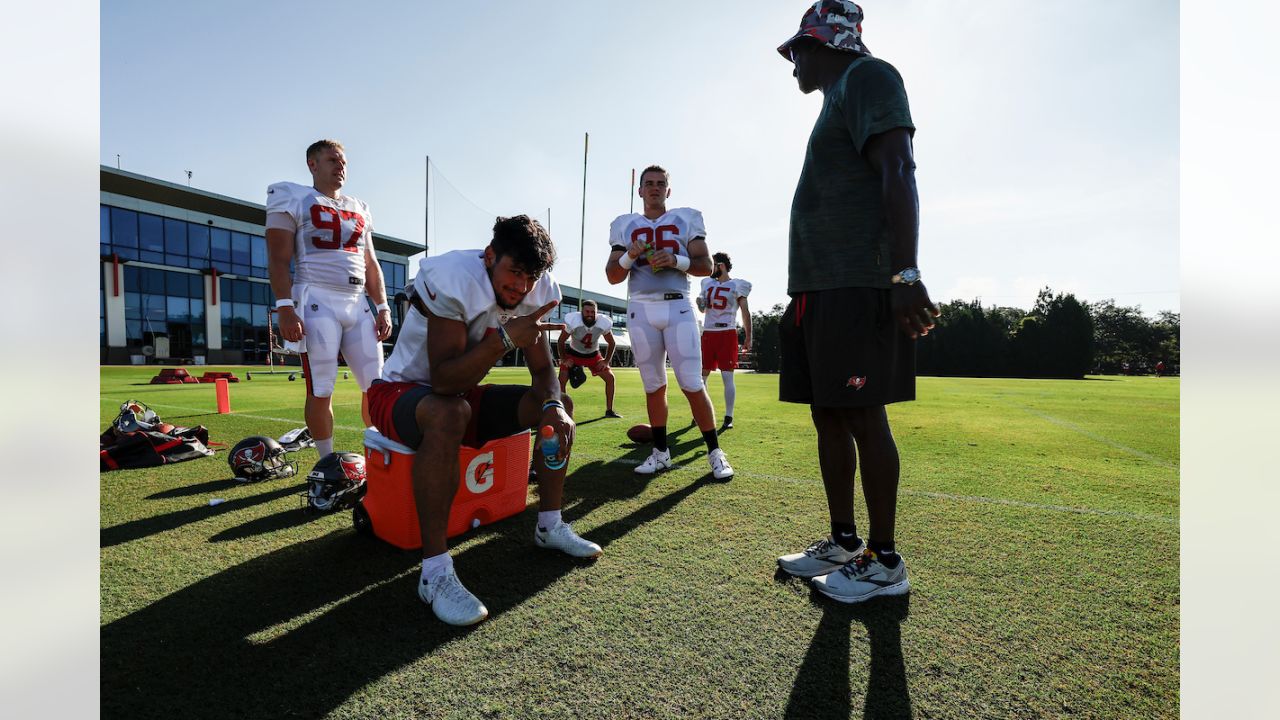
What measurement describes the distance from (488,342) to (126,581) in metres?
1.80

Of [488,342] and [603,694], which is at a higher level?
[488,342]

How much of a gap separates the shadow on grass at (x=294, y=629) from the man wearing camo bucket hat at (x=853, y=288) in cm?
115

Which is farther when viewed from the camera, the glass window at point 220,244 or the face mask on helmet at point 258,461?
the glass window at point 220,244

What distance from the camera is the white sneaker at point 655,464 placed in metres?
4.44

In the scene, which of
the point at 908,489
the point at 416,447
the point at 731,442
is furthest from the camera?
the point at 731,442

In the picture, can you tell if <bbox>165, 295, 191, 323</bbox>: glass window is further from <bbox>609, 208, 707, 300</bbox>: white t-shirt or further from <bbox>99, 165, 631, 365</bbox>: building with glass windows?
<bbox>609, 208, 707, 300</bbox>: white t-shirt

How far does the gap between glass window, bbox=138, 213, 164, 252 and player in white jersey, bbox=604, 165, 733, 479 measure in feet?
117

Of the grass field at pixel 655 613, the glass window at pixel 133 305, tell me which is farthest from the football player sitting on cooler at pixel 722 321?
the glass window at pixel 133 305

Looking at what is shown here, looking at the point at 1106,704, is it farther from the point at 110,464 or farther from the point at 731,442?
the point at 110,464

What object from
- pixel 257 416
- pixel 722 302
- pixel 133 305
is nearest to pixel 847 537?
pixel 722 302

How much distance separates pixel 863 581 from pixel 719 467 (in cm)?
188

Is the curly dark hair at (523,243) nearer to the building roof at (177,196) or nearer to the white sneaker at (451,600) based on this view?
the white sneaker at (451,600)

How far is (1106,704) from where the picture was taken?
1.83 metres

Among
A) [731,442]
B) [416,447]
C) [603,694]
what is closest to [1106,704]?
[603,694]
